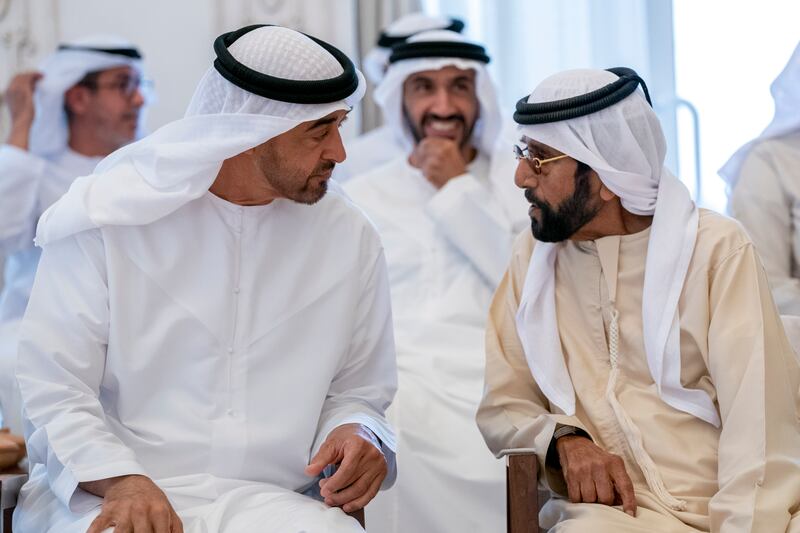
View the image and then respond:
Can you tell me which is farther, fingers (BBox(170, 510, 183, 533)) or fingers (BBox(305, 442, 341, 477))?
fingers (BBox(305, 442, 341, 477))

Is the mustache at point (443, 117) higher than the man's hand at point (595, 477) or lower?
higher

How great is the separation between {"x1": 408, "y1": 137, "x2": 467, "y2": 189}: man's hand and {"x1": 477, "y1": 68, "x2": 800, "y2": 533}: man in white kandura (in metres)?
1.65

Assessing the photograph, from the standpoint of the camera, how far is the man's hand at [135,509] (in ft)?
8.70

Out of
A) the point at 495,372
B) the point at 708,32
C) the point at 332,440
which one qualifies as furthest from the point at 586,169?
the point at 708,32

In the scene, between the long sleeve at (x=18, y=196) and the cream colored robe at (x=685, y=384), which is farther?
the long sleeve at (x=18, y=196)

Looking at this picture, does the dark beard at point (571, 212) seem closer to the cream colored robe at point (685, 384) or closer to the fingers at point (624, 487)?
the cream colored robe at point (685, 384)

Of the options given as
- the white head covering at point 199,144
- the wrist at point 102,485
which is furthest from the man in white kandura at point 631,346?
the wrist at point 102,485

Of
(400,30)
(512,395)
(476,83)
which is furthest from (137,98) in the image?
(512,395)

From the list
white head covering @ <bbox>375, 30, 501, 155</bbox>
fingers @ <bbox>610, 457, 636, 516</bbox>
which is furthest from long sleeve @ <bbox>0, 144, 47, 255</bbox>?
fingers @ <bbox>610, 457, 636, 516</bbox>

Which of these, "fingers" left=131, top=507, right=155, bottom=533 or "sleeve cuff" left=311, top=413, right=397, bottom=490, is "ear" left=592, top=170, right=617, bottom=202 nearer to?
"sleeve cuff" left=311, top=413, right=397, bottom=490

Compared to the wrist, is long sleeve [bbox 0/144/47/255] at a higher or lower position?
higher

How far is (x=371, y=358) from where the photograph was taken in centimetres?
336

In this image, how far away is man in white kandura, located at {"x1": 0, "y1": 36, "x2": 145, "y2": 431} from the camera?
5375 mm

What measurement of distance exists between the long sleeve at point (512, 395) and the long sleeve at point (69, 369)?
Answer: 3.36ft
